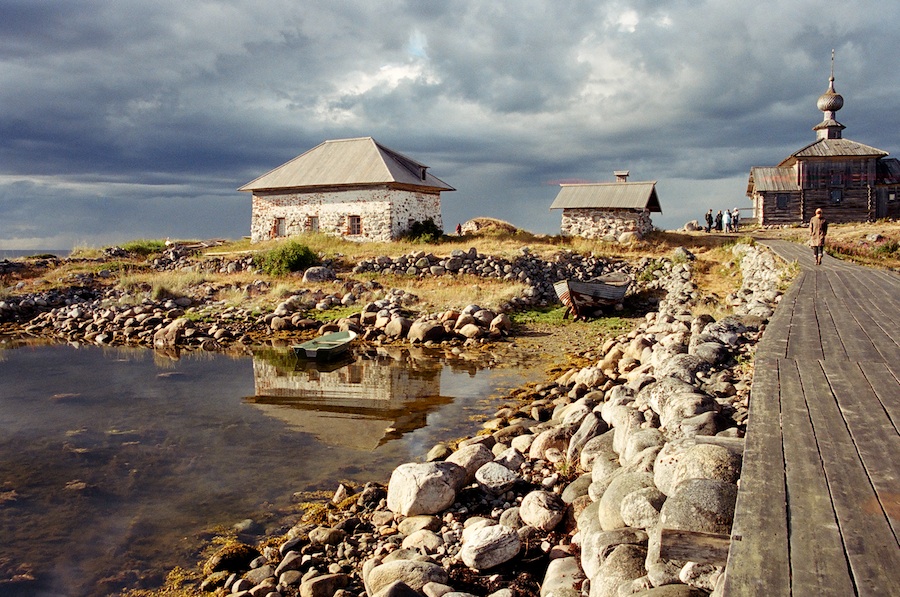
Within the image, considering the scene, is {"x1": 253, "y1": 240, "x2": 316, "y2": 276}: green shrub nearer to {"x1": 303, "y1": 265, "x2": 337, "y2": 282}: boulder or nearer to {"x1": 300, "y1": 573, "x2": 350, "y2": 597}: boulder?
{"x1": 303, "y1": 265, "x2": 337, "y2": 282}: boulder

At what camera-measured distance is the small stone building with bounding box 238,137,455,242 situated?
3478cm

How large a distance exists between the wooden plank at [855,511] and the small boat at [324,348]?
14116mm

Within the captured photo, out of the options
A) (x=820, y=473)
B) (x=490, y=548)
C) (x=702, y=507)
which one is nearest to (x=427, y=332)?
(x=490, y=548)

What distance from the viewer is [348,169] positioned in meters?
36.2

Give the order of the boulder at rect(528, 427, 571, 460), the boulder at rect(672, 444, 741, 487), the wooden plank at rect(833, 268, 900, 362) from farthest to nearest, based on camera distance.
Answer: the boulder at rect(528, 427, 571, 460)
the wooden plank at rect(833, 268, 900, 362)
the boulder at rect(672, 444, 741, 487)

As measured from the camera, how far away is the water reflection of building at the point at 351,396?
1164 cm

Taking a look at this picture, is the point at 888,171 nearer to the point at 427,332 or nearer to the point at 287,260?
the point at 427,332

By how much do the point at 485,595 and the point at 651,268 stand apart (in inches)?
1066

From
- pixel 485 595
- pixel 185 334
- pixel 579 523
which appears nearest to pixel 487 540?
pixel 485 595

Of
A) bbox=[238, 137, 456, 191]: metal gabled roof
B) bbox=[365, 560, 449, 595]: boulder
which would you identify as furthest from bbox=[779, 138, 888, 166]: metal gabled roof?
bbox=[365, 560, 449, 595]: boulder

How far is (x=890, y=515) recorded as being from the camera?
3537 mm

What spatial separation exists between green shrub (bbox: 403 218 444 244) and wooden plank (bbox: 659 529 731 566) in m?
30.7

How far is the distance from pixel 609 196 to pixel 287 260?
19273 millimetres

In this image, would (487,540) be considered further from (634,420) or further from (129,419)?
(129,419)
